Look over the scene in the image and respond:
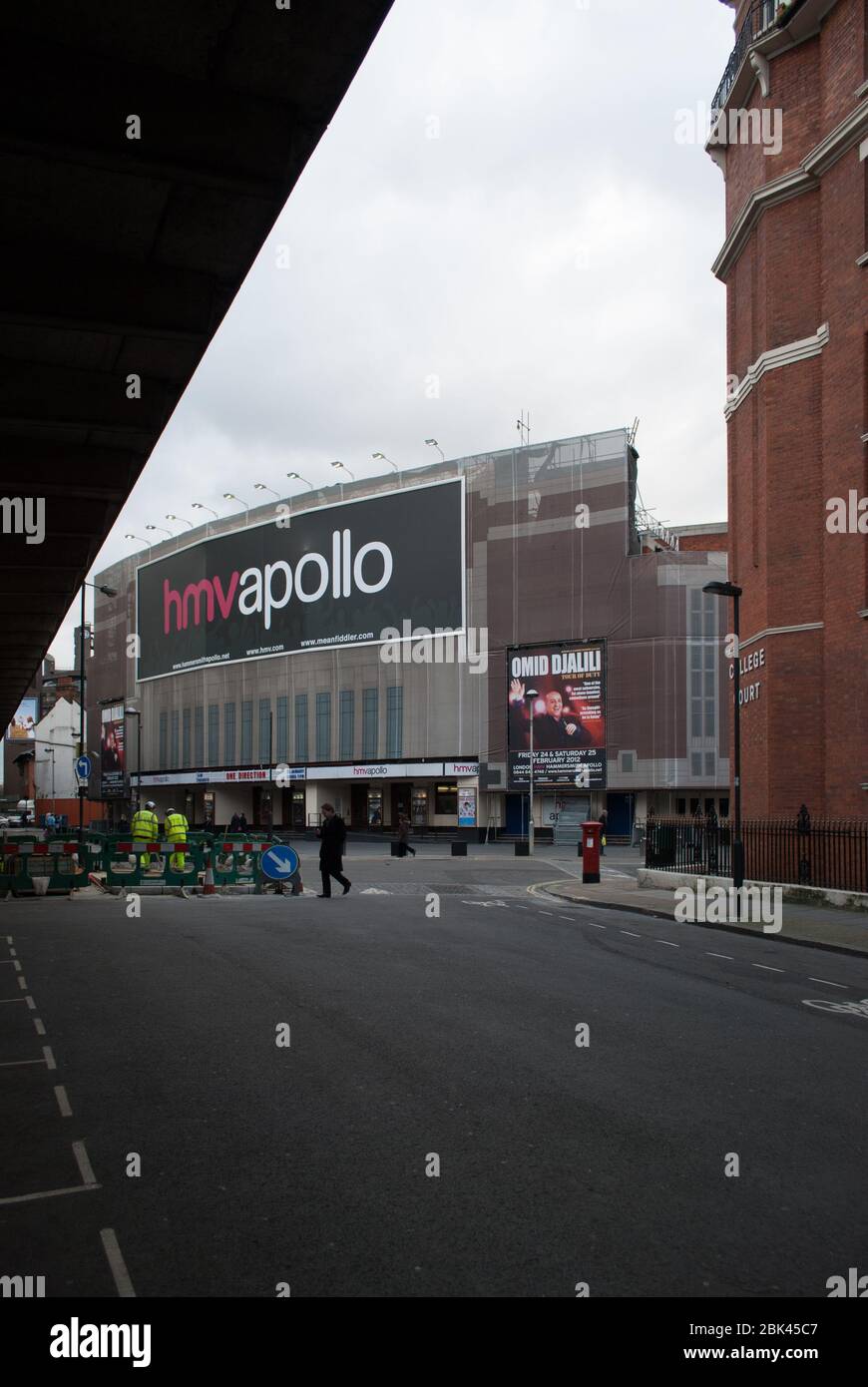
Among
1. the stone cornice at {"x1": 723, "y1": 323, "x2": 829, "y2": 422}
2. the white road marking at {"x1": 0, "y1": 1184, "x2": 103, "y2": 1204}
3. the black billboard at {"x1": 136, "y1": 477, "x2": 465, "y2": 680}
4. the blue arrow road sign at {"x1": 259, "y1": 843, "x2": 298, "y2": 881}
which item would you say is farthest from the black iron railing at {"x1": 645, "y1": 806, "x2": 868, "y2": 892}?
the black billboard at {"x1": 136, "y1": 477, "x2": 465, "y2": 680}

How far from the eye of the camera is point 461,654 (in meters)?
63.7

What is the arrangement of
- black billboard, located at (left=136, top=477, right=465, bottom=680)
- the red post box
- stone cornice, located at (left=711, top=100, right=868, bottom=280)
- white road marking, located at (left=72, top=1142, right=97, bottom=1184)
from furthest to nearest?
black billboard, located at (left=136, top=477, right=465, bottom=680), the red post box, stone cornice, located at (left=711, top=100, right=868, bottom=280), white road marking, located at (left=72, top=1142, right=97, bottom=1184)

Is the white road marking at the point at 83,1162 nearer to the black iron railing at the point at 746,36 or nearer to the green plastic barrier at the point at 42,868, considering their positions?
the green plastic barrier at the point at 42,868

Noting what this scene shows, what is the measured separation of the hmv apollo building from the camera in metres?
56.8

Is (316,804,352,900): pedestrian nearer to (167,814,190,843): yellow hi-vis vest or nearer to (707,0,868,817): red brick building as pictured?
(167,814,190,843): yellow hi-vis vest

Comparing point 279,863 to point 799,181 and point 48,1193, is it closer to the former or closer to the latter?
point 48,1193

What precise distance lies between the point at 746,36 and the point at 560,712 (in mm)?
38186

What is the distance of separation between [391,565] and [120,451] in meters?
56.4

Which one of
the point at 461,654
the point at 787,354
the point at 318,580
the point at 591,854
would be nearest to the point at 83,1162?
the point at 787,354

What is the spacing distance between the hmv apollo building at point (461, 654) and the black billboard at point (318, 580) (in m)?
0.15

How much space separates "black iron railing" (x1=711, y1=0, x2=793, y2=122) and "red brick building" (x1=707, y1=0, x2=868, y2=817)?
6 cm

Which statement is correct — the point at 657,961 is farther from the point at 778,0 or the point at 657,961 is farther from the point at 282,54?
the point at 778,0

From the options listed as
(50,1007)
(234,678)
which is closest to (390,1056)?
(50,1007)

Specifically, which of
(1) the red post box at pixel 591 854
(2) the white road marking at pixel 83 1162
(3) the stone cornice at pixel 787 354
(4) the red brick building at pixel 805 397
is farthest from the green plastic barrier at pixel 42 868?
(3) the stone cornice at pixel 787 354
